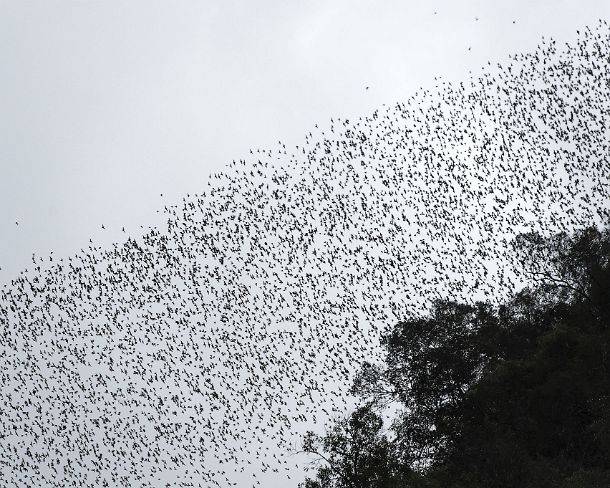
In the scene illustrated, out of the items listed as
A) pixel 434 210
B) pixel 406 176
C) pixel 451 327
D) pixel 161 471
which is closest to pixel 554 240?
pixel 451 327

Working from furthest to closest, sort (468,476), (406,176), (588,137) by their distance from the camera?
1. (406,176)
2. (588,137)
3. (468,476)

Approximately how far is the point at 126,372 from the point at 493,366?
4798 centimetres

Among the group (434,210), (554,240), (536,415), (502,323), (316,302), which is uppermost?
(434,210)

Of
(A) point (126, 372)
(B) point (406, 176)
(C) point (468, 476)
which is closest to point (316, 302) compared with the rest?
(B) point (406, 176)

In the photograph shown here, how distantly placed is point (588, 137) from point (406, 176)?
16777mm

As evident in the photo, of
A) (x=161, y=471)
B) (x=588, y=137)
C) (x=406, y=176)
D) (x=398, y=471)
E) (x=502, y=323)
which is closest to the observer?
(x=398, y=471)

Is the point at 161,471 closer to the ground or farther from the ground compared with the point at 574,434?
farther from the ground

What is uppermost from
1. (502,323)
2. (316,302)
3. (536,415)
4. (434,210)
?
(434,210)

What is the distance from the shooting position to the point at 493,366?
32062mm

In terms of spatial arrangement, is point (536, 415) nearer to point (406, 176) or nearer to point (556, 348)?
point (556, 348)

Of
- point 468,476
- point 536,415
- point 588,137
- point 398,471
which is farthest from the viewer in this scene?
point 588,137

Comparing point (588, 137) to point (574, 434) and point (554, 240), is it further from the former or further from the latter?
point (574, 434)

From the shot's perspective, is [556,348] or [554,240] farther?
[554,240]

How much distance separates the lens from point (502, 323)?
36812mm
